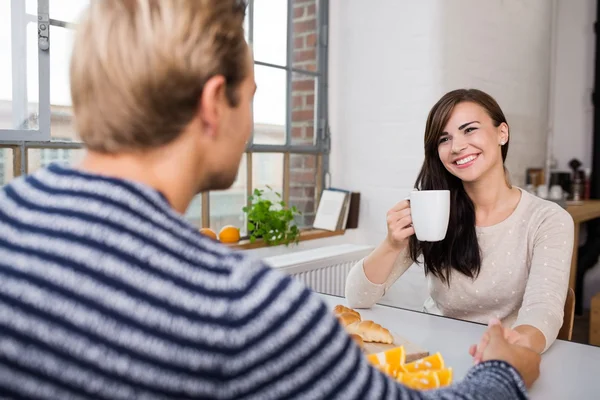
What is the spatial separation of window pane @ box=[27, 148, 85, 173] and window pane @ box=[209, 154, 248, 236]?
0.68 metres

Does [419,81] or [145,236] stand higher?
[419,81]

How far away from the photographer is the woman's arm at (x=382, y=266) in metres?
1.45

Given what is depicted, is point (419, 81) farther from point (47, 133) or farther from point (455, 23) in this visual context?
point (47, 133)

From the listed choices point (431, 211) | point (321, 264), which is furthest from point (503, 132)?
point (321, 264)

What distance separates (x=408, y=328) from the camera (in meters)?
1.26

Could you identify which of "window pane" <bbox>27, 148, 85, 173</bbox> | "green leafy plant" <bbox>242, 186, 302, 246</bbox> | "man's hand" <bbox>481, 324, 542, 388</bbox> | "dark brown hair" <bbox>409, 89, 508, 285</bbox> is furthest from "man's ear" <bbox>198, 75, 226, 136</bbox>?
"green leafy plant" <bbox>242, 186, 302, 246</bbox>

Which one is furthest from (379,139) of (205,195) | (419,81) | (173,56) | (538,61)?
(173,56)

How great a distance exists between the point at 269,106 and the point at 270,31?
0.38 m

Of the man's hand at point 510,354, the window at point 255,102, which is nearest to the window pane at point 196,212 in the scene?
the window at point 255,102

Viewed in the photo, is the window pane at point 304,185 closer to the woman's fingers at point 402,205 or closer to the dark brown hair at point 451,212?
the dark brown hair at point 451,212

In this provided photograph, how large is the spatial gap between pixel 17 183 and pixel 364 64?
2691 millimetres

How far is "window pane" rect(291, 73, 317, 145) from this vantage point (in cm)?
308

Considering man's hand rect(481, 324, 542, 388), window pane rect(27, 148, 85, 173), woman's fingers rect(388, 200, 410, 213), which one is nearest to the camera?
man's hand rect(481, 324, 542, 388)

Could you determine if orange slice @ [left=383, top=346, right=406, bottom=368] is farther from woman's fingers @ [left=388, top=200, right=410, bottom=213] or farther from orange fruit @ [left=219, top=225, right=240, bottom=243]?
orange fruit @ [left=219, top=225, right=240, bottom=243]
